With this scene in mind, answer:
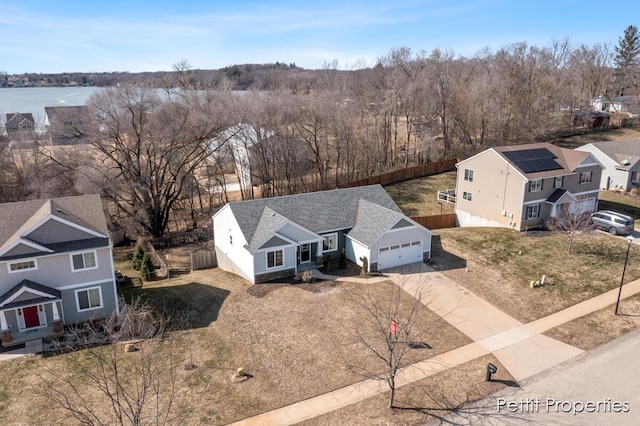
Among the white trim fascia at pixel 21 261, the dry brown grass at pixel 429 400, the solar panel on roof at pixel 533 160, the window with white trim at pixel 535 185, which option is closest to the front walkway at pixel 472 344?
the dry brown grass at pixel 429 400

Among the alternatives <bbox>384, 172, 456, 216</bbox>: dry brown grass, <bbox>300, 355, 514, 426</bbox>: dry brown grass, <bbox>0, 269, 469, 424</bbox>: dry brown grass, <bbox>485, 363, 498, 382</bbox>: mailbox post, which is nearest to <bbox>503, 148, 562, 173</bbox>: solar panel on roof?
<bbox>384, 172, 456, 216</bbox>: dry brown grass

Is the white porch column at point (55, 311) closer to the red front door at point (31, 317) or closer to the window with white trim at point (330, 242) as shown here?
the red front door at point (31, 317)

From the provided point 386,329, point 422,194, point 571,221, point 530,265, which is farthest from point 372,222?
point 422,194

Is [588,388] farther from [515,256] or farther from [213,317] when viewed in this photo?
[213,317]

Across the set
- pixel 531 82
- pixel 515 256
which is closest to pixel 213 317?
pixel 515 256

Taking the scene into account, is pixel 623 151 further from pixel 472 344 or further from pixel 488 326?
pixel 472 344

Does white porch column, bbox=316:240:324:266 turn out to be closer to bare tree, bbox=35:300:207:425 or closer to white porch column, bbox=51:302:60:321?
bare tree, bbox=35:300:207:425
